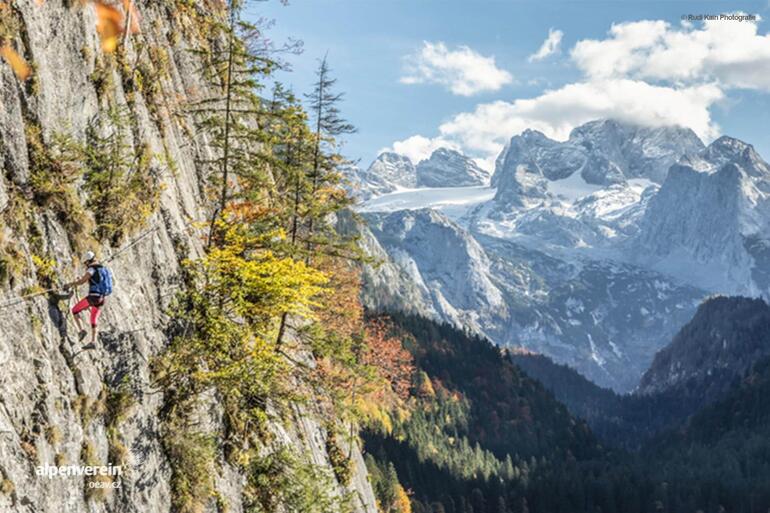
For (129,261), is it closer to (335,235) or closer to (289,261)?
(289,261)

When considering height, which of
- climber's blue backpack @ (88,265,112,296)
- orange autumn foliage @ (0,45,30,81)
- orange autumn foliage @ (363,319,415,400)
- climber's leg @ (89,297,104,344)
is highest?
orange autumn foliage @ (0,45,30,81)

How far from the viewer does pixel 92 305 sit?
52.2ft

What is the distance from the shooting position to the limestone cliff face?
14.2 m

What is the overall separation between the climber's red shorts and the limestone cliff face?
0.35 metres

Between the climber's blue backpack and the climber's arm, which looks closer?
the climber's arm

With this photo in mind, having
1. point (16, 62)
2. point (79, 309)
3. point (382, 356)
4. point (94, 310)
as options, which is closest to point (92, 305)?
point (94, 310)

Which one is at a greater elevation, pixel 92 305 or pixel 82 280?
pixel 82 280

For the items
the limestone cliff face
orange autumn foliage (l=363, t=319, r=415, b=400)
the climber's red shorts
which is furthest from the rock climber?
orange autumn foliage (l=363, t=319, r=415, b=400)

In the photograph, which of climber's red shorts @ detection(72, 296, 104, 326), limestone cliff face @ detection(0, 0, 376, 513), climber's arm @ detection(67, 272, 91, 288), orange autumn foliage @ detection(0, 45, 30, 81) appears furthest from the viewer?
orange autumn foliage @ detection(0, 45, 30, 81)

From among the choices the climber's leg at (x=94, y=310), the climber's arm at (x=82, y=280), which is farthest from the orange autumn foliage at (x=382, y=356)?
the climber's arm at (x=82, y=280)

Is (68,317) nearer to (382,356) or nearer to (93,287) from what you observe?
(93,287)

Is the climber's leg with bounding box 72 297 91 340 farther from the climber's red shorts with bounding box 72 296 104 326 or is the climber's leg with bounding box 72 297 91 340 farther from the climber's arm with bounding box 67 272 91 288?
the climber's arm with bounding box 67 272 91 288

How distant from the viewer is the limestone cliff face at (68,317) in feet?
46.5

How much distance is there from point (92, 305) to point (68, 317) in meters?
0.77
